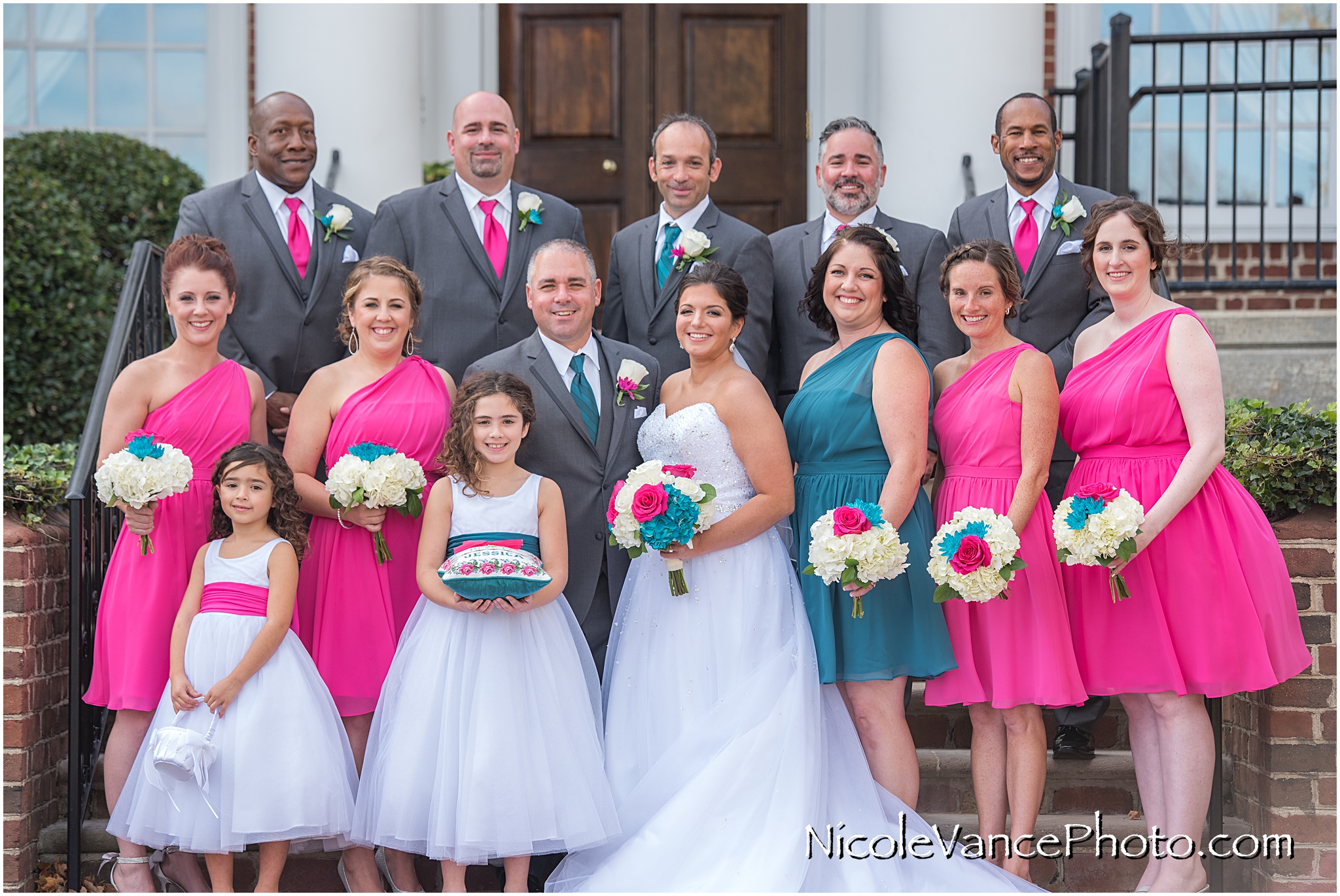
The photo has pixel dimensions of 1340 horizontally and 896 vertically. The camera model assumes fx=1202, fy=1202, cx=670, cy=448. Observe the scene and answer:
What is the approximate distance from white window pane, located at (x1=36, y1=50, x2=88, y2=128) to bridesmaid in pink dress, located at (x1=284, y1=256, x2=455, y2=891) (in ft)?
19.8

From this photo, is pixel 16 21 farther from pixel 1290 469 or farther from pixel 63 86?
pixel 1290 469

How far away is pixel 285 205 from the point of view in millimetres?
5258

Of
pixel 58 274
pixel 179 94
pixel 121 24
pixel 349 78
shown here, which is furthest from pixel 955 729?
pixel 121 24

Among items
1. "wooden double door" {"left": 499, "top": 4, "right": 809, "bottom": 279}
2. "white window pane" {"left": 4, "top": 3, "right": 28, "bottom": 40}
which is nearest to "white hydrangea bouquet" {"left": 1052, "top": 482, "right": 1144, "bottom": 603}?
"wooden double door" {"left": 499, "top": 4, "right": 809, "bottom": 279}

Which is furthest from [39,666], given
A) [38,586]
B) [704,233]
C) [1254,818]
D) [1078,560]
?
[1254,818]

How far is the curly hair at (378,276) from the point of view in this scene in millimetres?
A: 4375

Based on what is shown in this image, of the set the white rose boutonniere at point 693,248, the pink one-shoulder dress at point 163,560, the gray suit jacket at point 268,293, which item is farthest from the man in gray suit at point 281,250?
the white rose boutonniere at point 693,248

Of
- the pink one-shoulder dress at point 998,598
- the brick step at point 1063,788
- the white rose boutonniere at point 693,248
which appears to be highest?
the white rose boutonniere at point 693,248

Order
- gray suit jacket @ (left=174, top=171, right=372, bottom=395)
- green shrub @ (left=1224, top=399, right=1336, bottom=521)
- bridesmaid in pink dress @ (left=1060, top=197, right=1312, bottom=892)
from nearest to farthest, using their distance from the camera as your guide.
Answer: bridesmaid in pink dress @ (left=1060, top=197, right=1312, bottom=892) < green shrub @ (left=1224, top=399, right=1336, bottom=521) < gray suit jacket @ (left=174, top=171, right=372, bottom=395)

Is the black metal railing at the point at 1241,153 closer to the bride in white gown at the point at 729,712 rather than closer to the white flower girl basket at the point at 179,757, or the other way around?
the bride in white gown at the point at 729,712

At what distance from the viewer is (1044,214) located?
5012 mm

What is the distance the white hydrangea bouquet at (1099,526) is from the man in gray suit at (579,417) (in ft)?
4.88

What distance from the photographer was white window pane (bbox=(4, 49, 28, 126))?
29.6 feet

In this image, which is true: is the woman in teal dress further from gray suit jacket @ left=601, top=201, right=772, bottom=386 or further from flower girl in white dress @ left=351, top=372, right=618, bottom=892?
flower girl in white dress @ left=351, top=372, right=618, bottom=892
